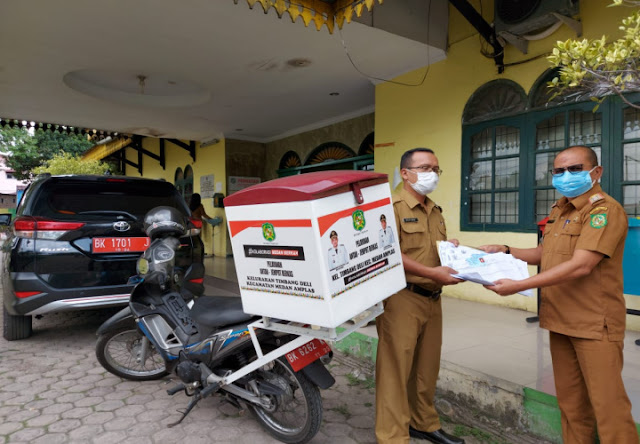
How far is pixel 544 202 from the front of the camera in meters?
4.44

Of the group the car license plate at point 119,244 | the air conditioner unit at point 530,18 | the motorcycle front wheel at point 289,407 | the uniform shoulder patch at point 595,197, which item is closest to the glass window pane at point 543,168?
the air conditioner unit at point 530,18

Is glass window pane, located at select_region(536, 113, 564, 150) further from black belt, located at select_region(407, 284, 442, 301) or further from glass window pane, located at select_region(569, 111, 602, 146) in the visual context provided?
black belt, located at select_region(407, 284, 442, 301)

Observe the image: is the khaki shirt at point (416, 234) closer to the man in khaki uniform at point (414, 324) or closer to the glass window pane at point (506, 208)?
the man in khaki uniform at point (414, 324)

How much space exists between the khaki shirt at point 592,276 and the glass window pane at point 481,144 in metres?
3.17

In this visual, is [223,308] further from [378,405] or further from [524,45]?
[524,45]

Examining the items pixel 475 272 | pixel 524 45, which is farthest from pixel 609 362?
pixel 524 45

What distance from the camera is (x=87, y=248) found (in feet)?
12.0

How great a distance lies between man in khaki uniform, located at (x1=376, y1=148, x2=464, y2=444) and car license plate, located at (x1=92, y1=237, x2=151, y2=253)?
2.58 meters

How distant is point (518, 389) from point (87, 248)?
11.6 ft

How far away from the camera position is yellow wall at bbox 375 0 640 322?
14.7 ft

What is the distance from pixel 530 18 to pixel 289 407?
13.6 feet

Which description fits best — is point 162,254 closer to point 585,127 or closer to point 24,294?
point 24,294

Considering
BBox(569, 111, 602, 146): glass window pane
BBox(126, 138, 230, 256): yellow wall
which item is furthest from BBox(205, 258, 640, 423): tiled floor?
BBox(126, 138, 230, 256): yellow wall

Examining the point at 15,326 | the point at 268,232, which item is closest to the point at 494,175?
the point at 268,232
